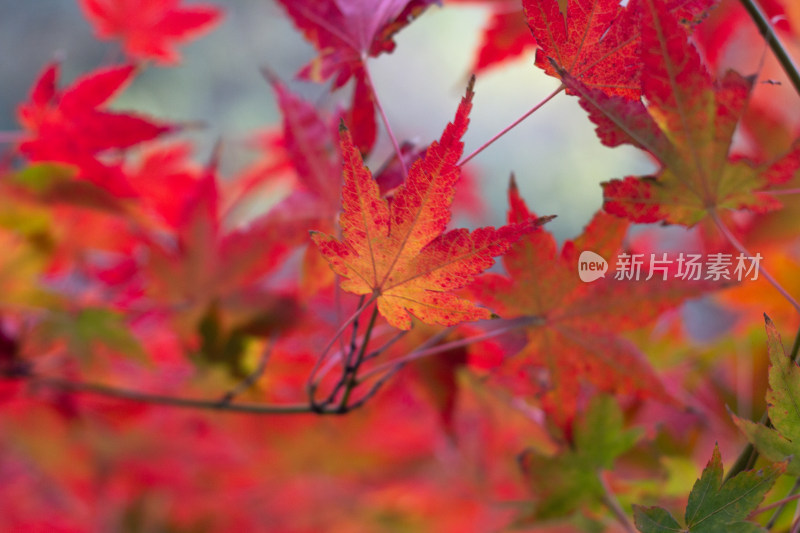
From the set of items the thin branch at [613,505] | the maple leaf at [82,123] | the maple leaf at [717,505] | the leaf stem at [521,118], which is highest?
the maple leaf at [82,123]

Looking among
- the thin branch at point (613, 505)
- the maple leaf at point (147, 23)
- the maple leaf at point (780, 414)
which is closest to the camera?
the maple leaf at point (780, 414)

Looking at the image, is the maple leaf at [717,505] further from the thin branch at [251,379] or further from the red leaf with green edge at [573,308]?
the thin branch at [251,379]

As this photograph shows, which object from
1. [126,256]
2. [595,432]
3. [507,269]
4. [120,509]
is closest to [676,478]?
[595,432]

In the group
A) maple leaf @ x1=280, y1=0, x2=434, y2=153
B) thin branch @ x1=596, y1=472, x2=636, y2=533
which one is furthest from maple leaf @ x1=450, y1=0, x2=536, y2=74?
thin branch @ x1=596, y1=472, x2=636, y2=533

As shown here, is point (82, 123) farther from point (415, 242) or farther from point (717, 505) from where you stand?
point (717, 505)

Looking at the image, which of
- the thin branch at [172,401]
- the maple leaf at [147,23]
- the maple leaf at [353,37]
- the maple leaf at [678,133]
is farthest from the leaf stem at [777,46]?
the maple leaf at [147,23]

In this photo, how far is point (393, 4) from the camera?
254 millimetres

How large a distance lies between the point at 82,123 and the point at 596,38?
0.30 metres

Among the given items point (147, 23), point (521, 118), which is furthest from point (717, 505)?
point (147, 23)

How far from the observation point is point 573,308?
0.29m

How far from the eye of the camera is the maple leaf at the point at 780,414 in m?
0.18

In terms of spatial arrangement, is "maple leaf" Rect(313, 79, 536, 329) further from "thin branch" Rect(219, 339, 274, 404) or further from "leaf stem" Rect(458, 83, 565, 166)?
"thin branch" Rect(219, 339, 274, 404)

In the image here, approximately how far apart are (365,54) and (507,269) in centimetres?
12

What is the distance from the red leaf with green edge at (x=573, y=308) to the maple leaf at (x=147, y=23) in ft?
1.35
